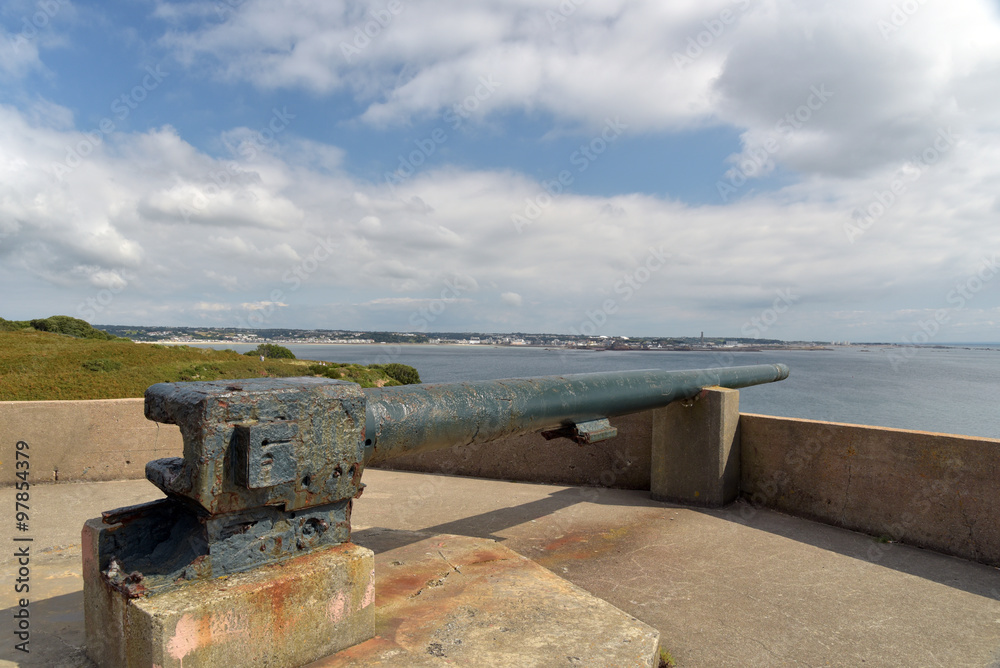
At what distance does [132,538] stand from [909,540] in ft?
15.2

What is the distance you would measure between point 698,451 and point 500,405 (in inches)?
99.1

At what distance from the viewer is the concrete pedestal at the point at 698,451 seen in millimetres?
4789

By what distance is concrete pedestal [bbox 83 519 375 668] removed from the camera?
1.77 meters

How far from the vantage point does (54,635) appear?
91.8 inches

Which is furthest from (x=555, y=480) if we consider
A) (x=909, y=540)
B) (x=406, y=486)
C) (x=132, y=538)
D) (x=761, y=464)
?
(x=132, y=538)

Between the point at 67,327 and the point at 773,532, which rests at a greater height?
the point at 67,327

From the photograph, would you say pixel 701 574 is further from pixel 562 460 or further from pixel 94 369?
pixel 94 369

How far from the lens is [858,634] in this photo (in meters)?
2.75

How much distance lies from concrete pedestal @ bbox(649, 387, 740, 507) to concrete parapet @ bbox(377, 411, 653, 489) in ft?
1.29

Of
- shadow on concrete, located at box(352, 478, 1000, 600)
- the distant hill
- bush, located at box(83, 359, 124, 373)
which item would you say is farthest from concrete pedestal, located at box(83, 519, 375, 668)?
the distant hill

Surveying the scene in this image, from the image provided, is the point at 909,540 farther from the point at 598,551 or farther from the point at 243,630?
the point at 243,630

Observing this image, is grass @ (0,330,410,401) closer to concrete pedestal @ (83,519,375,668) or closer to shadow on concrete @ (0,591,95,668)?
shadow on concrete @ (0,591,95,668)

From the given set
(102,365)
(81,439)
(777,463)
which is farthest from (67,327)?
(777,463)

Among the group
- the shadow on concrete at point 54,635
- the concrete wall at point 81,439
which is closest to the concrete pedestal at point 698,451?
the shadow on concrete at point 54,635
